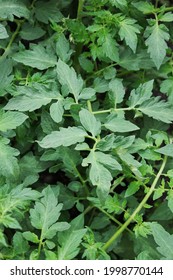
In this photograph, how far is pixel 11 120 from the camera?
167cm

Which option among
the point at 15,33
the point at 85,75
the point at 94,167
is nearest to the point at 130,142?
the point at 94,167

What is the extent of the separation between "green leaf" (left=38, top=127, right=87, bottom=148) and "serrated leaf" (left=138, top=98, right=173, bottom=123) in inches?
10.0

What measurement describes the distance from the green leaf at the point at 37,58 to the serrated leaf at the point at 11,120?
224 mm

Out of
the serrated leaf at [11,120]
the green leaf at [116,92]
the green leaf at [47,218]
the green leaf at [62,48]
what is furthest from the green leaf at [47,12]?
the green leaf at [47,218]

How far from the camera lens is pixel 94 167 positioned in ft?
5.13

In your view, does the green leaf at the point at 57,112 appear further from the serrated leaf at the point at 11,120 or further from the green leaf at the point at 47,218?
the green leaf at the point at 47,218

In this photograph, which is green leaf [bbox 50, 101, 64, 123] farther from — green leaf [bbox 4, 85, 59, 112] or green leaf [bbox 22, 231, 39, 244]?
green leaf [bbox 22, 231, 39, 244]

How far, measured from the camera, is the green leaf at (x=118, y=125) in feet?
5.53

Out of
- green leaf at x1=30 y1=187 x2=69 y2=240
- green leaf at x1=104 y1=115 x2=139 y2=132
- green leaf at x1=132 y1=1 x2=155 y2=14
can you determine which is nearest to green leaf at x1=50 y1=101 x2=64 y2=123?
green leaf at x1=104 y1=115 x2=139 y2=132

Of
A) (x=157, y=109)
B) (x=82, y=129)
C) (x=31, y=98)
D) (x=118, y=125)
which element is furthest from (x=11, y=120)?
(x=157, y=109)

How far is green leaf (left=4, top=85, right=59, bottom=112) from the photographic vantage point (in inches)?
66.3

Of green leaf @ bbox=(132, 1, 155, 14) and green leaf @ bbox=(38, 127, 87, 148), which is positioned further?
green leaf @ bbox=(132, 1, 155, 14)
